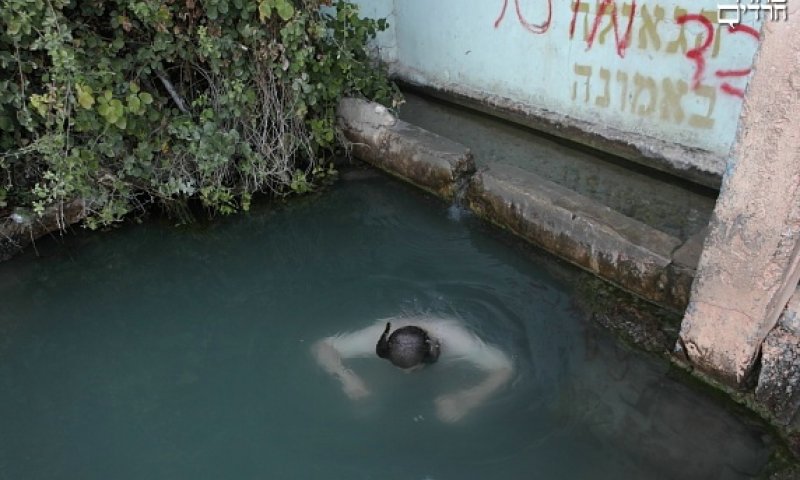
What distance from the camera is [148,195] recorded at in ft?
17.9

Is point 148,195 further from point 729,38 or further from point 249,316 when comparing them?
point 729,38

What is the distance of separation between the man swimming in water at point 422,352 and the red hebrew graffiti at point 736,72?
2731 millimetres

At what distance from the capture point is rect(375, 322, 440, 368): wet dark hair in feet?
12.0

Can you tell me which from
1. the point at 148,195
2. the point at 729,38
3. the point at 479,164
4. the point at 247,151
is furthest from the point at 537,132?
the point at 148,195

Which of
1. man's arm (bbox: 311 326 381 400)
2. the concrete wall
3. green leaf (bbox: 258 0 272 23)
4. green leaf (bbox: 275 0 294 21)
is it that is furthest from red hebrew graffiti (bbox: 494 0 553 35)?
man's arm (bbox: 311 326 381 400)

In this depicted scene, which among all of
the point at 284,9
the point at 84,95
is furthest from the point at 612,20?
the point at 84,95

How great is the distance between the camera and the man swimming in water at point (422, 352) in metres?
3.60

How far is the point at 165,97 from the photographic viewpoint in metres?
5.01

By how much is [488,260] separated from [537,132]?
2.04m

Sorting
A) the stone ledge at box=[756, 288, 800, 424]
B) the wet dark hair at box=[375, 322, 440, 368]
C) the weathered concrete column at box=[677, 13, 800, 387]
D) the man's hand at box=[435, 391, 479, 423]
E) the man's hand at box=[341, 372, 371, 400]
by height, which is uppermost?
the weathered concrete column at box=[677, 13, 800, 387]

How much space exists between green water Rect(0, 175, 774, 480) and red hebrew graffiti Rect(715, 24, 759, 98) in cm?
191

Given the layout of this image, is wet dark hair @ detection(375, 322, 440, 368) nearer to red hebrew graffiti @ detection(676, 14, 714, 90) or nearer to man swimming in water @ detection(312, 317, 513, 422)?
man swimming in water @ detection(312, 317, 513, 422)

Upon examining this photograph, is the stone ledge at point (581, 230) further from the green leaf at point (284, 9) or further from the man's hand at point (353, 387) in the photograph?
the green leaf at point (284, 9)

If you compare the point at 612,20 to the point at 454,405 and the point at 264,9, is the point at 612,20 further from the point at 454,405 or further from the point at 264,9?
the point at 454,405
